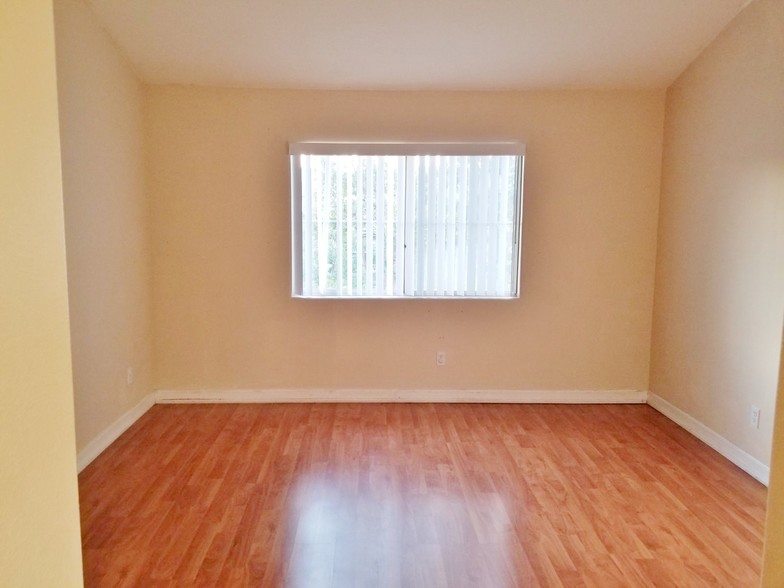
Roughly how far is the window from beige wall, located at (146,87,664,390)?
15 centimetres

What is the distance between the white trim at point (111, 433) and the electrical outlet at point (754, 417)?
3635 millimetres

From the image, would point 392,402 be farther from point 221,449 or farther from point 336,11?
point 336,11

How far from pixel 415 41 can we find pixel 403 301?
182 centimetres

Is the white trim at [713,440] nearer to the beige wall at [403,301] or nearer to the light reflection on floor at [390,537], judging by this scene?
the beige wall at [403,301]

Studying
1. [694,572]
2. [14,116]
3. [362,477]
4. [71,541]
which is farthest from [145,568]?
[694,572]

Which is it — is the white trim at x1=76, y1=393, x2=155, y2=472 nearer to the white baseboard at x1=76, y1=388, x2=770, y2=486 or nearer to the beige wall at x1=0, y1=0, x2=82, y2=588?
the white baseboard at x1=76, y1=388, x2=770, y2=486

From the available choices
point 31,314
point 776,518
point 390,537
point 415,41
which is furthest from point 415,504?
point 415,41

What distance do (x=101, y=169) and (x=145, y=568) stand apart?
2.31 meters

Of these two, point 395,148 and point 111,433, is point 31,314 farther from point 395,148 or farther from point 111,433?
point 395,148

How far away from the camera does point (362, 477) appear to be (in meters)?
2.80

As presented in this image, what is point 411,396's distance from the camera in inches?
159

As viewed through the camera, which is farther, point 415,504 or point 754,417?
point 754,417

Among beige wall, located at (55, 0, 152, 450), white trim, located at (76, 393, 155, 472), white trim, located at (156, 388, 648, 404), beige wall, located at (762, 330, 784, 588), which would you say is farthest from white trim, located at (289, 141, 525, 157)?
beige wall, located at (762, 330, 784, 588)

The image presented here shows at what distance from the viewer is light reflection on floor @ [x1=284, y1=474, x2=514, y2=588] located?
6.52 ft
